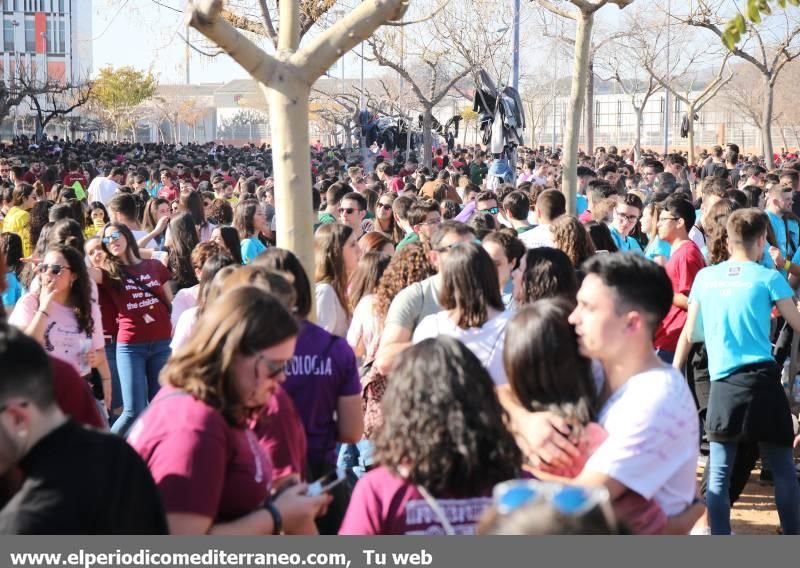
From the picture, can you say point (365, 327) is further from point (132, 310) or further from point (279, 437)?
point (279, 437)

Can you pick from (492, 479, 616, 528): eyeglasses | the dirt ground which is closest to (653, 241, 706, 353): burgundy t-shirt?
the dirt ground

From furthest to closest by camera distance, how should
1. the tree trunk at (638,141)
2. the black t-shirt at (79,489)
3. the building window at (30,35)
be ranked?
1. the building window at (30,35)
2. the tree trunk at (638,141)
3. the black t-shirt at (79,489)

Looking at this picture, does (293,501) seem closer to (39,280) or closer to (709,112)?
(39,280)

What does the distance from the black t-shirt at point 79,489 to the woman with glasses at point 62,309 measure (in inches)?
142

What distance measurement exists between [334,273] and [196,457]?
3529 mm

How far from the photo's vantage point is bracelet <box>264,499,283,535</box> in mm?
3066

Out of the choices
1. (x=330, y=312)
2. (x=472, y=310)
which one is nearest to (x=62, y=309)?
(x=330, y=312)

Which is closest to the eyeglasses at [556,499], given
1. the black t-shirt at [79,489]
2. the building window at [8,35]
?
the black t-shirt at [79,489]

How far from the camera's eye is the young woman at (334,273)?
19.9ft

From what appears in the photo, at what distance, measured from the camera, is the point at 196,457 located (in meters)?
2.83

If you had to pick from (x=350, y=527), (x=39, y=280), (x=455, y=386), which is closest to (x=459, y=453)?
(x=455, y=386)

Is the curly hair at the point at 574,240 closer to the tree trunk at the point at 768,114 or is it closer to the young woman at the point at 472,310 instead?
the young woman at the point at 472,310

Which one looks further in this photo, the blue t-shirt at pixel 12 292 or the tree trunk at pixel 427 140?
the tree trunk at pixel 427 140

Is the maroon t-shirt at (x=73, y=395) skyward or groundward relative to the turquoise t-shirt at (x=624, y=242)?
groundward
